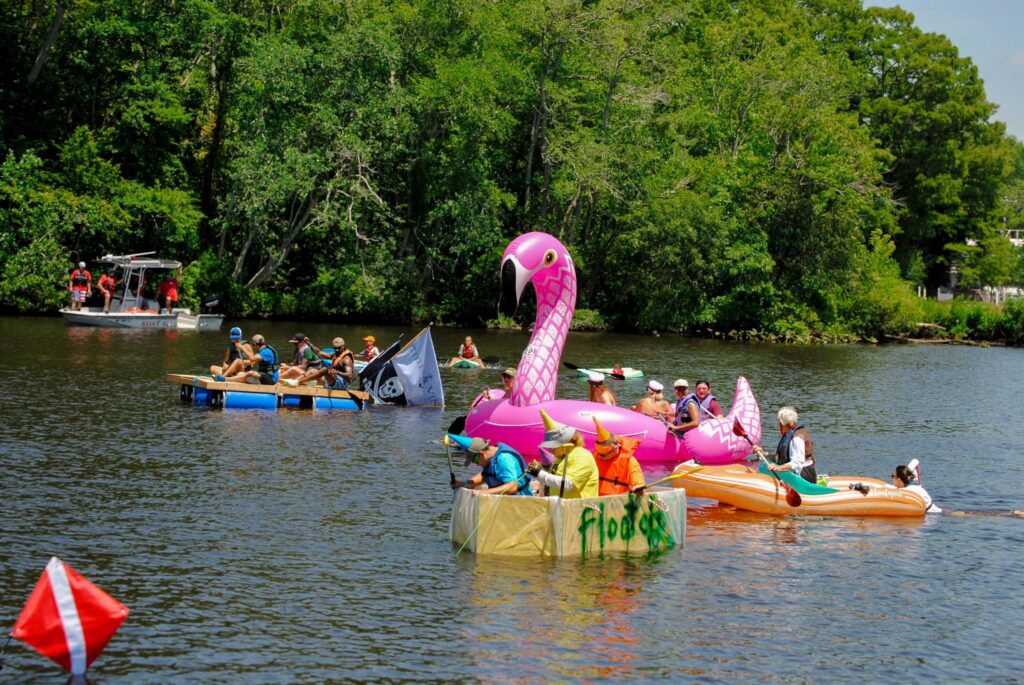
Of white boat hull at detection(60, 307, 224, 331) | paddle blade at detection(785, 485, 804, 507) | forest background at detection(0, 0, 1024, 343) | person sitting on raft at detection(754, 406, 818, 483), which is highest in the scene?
forest background at detection(0, 0, 1024, 343)

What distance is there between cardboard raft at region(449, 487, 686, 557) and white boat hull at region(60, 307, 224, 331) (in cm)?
3259

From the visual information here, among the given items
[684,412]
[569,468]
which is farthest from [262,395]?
[569,468]

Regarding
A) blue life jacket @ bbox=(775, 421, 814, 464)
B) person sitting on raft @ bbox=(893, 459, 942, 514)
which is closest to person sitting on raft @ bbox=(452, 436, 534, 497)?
blue life jacket @ bbox=(775, 421, 814, 464)

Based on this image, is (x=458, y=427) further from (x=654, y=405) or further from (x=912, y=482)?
(x=912, y=482)

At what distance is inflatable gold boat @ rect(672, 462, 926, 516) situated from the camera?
58.7ft

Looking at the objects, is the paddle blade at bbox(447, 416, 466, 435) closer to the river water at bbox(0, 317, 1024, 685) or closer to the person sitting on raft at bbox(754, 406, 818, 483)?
the river water at bbox(0, 317, 1024, 685)

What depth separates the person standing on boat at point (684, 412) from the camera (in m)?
21.5

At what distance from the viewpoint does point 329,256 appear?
5628 centimetres

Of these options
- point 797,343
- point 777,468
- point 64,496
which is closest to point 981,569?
point 777,468

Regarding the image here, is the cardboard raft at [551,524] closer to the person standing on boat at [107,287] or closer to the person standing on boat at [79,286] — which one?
the person standing on boat at [107,287]

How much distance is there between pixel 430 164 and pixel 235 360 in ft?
98.0

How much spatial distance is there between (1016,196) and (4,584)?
381ft

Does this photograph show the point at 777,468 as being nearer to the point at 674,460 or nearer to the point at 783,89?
the point at 674,460

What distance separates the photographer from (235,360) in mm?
26719
